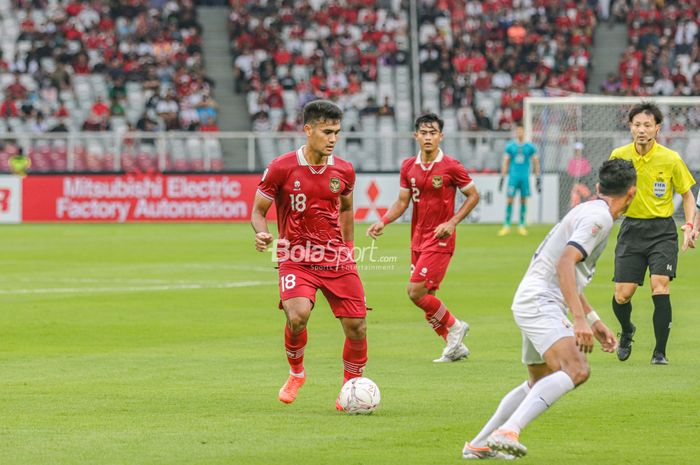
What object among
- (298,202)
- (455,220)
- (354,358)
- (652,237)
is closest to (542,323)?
(354,358)

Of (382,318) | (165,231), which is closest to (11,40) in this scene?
(165,231)

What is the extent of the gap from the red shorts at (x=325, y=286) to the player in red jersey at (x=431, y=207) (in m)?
3.06

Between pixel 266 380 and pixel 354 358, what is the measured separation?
4.94ft

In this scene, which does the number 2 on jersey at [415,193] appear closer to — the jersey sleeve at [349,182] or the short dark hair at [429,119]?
the short dark hair at [429,119]

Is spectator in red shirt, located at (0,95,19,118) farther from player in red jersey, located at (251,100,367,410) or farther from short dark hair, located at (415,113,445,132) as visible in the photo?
player in red jersey, located at (251,100,367,410)

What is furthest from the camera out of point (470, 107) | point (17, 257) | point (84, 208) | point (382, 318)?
point (470, 107)

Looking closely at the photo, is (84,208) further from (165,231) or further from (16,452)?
(16,452)

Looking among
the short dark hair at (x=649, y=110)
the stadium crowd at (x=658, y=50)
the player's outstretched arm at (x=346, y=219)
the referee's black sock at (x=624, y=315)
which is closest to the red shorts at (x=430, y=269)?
the referee's black sock at (x=624, y=315)

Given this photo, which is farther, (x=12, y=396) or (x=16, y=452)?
(x=12, y=396)

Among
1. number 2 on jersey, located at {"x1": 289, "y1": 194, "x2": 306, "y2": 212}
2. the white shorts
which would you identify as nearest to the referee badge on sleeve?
number 2 on jersey, located at {"x1": 289, "y1": 194, "x2": 306, "y2": 212}

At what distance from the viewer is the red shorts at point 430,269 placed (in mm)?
13305

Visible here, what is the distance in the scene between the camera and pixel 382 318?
1647 cm

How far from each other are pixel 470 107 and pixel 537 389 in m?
35.4

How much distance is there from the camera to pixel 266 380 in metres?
11.4
